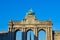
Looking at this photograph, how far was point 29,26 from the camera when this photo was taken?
232 ft

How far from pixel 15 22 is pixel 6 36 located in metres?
4.66

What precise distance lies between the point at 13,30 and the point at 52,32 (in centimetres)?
1093

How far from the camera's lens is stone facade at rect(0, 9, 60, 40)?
70.4 metres

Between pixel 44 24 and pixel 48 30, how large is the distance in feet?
6.59

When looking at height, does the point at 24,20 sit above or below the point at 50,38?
above

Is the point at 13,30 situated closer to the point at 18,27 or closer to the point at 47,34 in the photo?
the point at 18,27

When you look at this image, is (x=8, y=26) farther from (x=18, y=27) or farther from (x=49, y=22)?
(x=49, y=22)

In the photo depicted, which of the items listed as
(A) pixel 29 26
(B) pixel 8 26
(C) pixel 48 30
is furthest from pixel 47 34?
(B) pixel 8 26

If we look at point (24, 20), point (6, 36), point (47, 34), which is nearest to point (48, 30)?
point (47, 34)

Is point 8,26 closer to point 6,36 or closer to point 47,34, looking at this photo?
point 6,36

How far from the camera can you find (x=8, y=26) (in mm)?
71062

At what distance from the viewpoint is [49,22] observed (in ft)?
231

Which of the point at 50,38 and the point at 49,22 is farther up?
the point at 49,22

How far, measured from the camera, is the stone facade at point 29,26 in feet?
231
